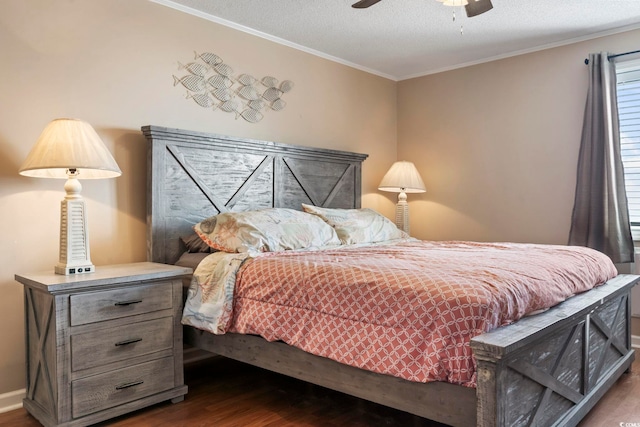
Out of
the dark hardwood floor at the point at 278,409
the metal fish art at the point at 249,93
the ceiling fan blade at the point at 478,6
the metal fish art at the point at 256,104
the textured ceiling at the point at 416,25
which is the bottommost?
the dark hardwood floor at the point at 278,409

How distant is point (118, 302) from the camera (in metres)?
2.44

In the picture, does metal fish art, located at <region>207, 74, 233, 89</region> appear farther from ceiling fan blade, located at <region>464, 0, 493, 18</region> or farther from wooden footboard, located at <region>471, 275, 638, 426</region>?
wooden footboard, located at <region>471, 275, 638, 426</region>

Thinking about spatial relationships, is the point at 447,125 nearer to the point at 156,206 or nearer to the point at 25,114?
the point at 156,206

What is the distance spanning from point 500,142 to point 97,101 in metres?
3.26

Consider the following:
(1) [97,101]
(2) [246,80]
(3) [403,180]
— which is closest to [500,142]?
(3) [403,180]

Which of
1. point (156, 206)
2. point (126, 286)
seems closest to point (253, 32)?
point (156, 206)

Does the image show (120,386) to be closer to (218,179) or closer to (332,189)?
(218,179)

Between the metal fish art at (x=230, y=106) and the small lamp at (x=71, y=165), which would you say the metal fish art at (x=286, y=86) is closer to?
the metal fish art at (x=230, y=106)

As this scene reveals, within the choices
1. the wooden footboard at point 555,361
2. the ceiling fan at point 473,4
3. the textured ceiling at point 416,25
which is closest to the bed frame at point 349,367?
the wooden footboard at point 555,361

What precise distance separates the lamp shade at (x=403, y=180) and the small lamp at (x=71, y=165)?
258 cm

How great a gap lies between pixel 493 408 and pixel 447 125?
3.51 meters

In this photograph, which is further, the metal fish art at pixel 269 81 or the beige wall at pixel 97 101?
the metal fish art at pixel 269 81

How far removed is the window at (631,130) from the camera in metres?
3.78

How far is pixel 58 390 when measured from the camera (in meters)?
2.23
